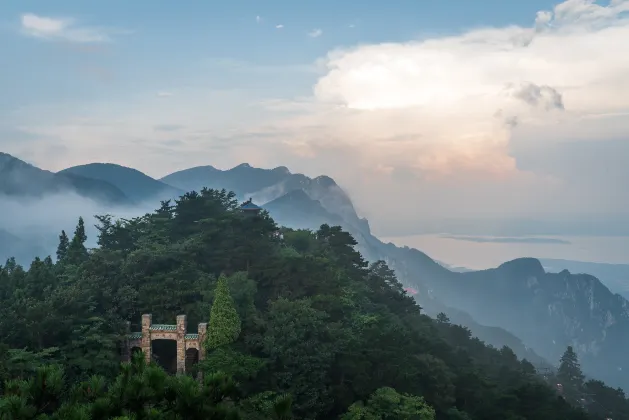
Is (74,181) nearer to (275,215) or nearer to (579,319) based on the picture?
(275,215)

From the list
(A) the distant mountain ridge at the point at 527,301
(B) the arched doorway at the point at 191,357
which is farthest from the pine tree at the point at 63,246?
(A) the distant mountain ridge at the point at 527,301

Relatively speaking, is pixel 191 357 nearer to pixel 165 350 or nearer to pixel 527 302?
pixel 165 350

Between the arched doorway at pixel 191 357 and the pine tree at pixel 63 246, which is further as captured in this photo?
the pine tree at pixel 63 246

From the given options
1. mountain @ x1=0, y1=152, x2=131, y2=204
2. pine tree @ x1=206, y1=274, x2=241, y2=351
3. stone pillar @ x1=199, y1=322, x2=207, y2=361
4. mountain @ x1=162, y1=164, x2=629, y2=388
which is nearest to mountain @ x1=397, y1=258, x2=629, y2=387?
mountain @ x1=162, y1=164, x2=629, y2=388

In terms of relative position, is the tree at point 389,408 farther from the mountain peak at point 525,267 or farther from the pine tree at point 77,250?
the mountain peak at point 525,267

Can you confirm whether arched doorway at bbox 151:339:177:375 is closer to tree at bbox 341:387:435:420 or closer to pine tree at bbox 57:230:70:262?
tree at bbox 341:387:435:420
